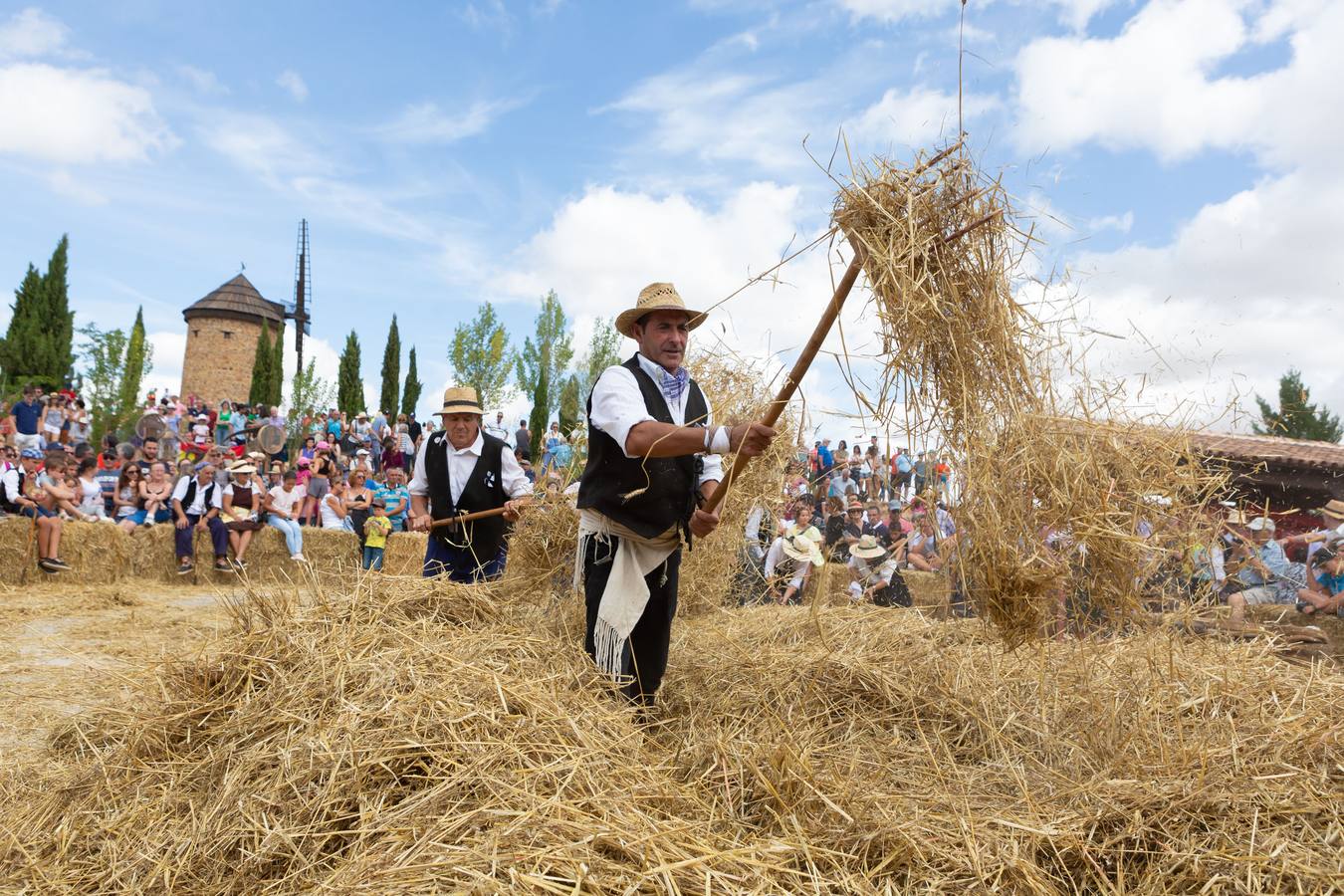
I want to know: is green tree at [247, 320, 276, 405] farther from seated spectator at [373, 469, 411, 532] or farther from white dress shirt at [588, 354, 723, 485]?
white dress shirt at [588, 354, 723, 485]

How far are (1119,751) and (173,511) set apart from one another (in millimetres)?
10231

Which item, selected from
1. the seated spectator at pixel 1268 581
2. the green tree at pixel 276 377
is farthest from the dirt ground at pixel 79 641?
the green tree at pixel 276 377

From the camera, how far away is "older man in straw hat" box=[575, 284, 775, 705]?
305cm

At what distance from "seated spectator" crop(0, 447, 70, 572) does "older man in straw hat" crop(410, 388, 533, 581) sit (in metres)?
6.05

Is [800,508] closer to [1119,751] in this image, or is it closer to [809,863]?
[1119,751]

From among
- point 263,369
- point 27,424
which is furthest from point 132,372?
point 27,424

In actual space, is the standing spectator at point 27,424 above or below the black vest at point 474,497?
above

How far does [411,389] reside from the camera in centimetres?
4075

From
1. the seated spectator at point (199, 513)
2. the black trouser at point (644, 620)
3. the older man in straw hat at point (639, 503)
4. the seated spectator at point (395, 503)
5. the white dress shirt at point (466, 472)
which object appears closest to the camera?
the older man in straw hat at point (639, 503)

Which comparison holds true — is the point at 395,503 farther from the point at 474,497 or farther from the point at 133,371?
the point at 133,371

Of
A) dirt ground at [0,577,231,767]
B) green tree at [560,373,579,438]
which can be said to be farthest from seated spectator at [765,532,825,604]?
green tree at [560,373,579,438]

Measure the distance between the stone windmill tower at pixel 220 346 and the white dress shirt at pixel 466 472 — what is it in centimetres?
3829

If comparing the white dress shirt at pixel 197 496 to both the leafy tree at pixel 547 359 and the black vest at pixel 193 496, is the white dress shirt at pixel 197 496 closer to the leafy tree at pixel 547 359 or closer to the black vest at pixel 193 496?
the black vest at pixel 193 496

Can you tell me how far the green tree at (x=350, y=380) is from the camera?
37.9 meters
